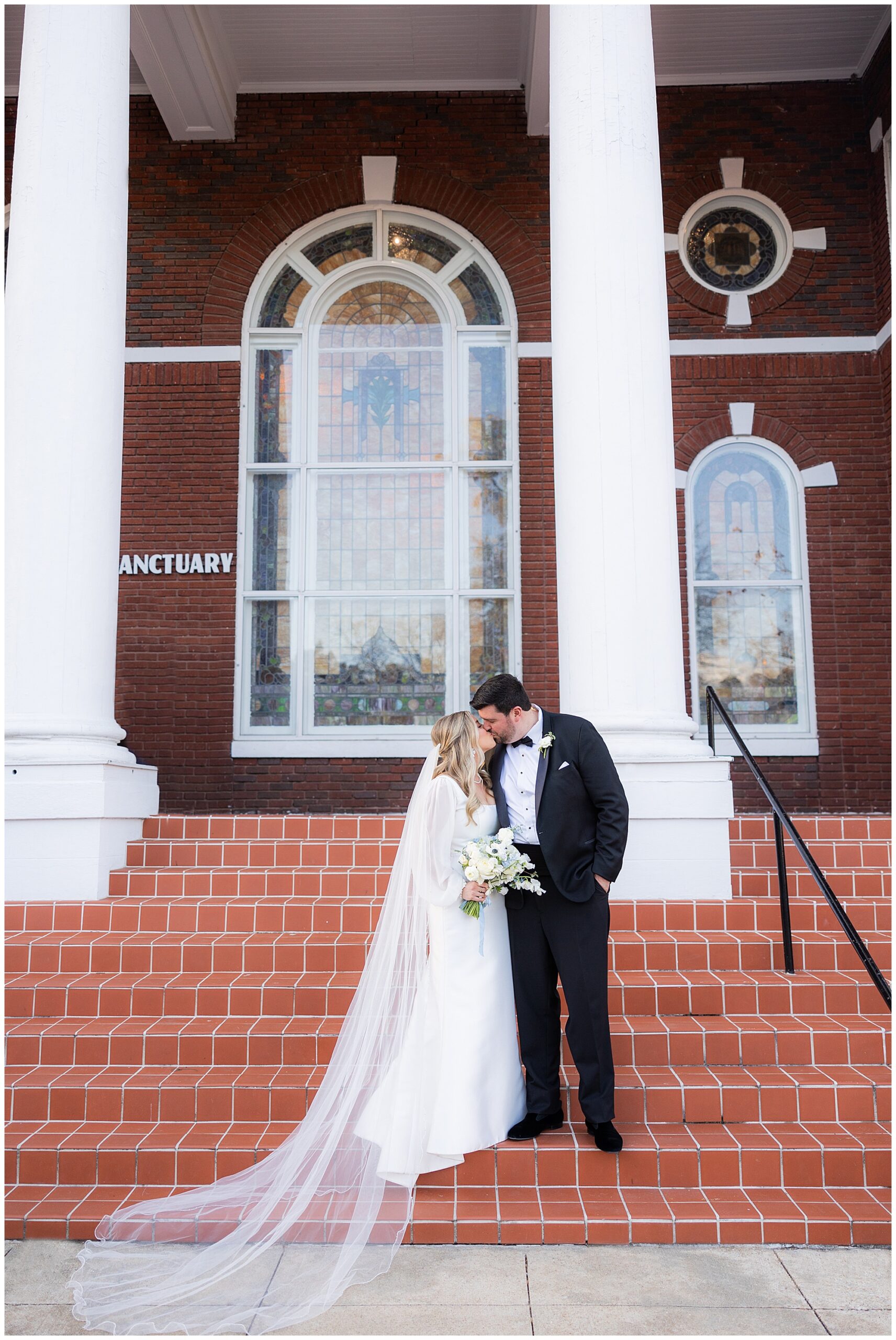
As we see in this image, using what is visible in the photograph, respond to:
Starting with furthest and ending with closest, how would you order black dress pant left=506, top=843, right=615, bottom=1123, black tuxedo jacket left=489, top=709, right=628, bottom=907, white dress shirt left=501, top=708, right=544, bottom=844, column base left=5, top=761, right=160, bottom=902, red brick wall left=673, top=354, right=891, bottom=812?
red brick wall left=673, top=354, right=891, bottom=812 → column base left=5, top=761, right=160, bottom=902 → white dress shirt left=501, top=708, right=544, bottom=844 → black tuxedo jacket left=489, top=709, right=628, bottom=907 → black dress pant left=506, top=843, right=615, bottom=1123

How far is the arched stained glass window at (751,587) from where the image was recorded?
9.84 meters

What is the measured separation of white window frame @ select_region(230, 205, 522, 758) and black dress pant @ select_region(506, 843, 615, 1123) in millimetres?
5489

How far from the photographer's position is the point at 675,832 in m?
5.80

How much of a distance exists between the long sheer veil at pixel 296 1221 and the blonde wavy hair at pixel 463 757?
0.23 feet

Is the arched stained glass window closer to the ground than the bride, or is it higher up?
higher up

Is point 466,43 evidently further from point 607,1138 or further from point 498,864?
point 607,1138

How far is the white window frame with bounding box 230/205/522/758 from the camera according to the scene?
9789mm

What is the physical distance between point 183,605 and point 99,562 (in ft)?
11.0

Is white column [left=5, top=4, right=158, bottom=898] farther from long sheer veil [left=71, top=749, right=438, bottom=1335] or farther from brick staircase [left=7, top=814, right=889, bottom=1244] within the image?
long sheer veil [left=71, top=749, right=438, bottom=1335]

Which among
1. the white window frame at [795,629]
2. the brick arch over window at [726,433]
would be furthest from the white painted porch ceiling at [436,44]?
the white window frame at [795,629]

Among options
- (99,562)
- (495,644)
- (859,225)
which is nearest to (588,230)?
(99,562)

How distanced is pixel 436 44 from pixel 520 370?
10.8ft

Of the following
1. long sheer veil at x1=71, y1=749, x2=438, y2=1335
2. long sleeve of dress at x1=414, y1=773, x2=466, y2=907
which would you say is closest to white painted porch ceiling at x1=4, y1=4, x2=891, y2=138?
long sleeve of dress at x1=414, y1=773, x2=466, y2=907

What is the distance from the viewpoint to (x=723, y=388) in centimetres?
999
